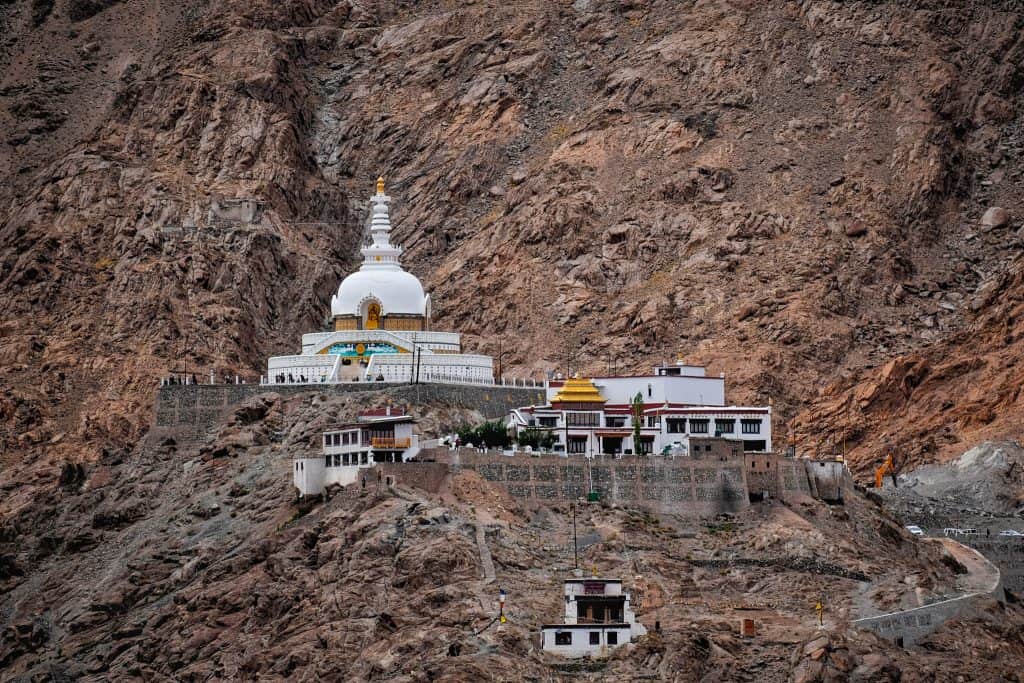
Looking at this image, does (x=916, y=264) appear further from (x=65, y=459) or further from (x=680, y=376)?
(x=65, y=459)

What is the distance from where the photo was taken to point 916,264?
156250mm

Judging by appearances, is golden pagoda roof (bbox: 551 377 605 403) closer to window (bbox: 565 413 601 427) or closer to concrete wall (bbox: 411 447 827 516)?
window (bbox: 565 413 601 427)

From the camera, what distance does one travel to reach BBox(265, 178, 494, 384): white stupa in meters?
132

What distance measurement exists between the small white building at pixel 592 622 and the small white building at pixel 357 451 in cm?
1228

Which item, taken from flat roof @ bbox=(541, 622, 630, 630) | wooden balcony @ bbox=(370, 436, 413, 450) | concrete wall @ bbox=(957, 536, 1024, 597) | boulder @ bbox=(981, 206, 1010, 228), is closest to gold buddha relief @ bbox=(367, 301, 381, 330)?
wooden balcony @ bbox=(370, 436, 413, 450)

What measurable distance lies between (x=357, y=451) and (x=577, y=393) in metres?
10.7

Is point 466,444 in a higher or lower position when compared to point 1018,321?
lower

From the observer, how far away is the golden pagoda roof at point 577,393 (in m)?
125

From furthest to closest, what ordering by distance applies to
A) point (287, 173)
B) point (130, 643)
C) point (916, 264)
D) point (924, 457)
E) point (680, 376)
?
point (287, 173) → point (916, 264) → point (924, 457) → point (680, 376) → point (130, 643)

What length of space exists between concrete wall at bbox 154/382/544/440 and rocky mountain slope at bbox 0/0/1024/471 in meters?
14.8

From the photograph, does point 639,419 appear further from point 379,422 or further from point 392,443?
point 379,422

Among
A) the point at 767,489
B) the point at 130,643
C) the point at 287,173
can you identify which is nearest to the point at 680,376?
the point at 767,489

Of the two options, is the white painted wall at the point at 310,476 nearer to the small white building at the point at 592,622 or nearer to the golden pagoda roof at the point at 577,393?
the golden pagoda roof at the point at 577,393

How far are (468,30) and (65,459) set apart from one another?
44.4 metres
